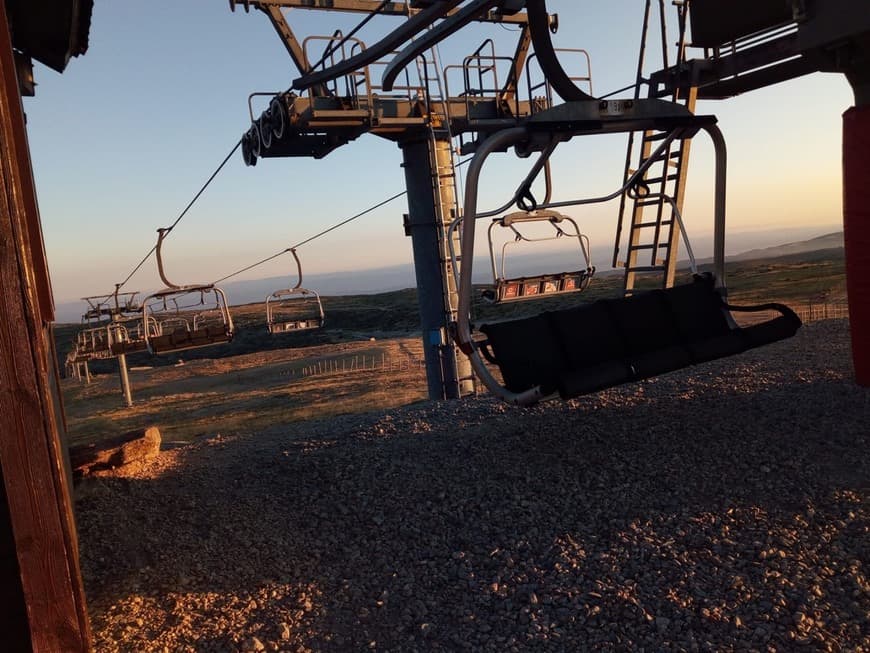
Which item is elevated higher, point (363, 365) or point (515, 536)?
point (515, 536)

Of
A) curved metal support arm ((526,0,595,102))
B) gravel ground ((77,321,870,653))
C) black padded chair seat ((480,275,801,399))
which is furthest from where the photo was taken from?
black padded chair seat ((480,275,801,399))

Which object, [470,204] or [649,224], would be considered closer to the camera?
[470,204]

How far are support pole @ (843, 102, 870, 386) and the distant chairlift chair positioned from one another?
1723 mm

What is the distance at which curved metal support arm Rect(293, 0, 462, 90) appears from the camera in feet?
23.7

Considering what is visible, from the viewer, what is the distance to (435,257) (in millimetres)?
13320

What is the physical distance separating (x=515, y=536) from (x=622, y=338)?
2.79 meters

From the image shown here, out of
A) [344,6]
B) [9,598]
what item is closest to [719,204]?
[9,598]

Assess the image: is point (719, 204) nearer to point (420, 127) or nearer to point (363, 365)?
point (420, 127)

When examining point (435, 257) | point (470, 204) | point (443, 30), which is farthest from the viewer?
point (435, 257)

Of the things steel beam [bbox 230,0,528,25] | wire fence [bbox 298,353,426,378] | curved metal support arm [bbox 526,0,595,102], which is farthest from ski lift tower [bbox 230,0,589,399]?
wire fence [bbox 298,353,426,378]

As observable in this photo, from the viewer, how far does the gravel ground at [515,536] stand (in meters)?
4.06

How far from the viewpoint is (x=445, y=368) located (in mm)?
13977

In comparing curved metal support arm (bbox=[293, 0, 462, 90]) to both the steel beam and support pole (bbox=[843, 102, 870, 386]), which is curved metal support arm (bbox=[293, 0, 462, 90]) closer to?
the steel beam

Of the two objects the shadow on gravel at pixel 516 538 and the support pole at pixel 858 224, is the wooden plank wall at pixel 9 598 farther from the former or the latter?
the support pole at pixel 858 224
